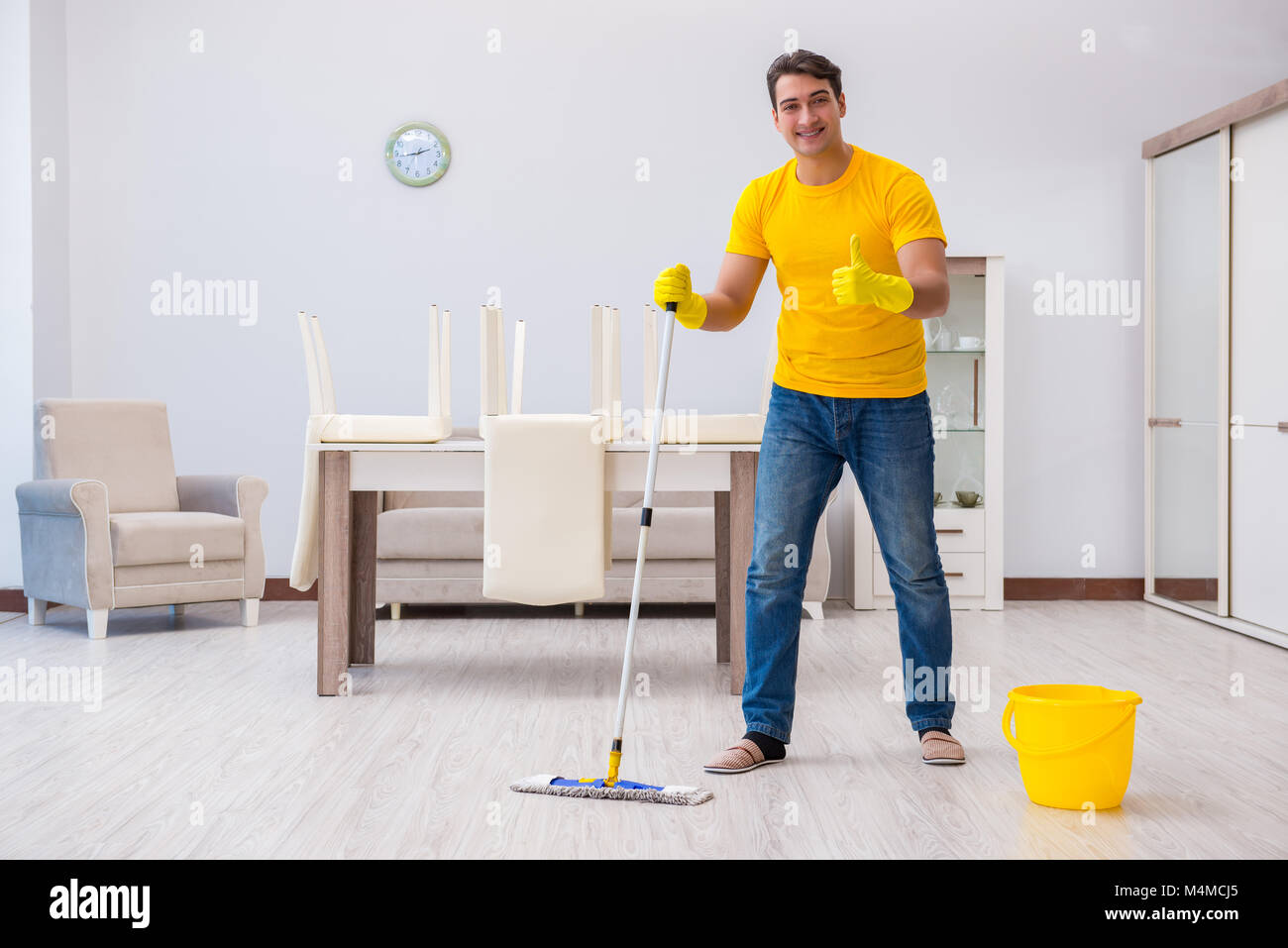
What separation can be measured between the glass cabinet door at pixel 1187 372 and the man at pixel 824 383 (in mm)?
2492

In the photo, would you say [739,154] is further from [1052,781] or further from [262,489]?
[1052,781]

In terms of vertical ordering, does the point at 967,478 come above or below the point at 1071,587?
above

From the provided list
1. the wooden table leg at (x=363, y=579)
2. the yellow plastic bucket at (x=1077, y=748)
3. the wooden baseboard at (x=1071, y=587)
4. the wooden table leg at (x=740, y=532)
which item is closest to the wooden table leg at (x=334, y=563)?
the wooden table leg at (x=363, y=579)

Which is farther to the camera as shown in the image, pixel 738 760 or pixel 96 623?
pixel 96 623

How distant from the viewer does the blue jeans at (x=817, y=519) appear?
95.6 inches

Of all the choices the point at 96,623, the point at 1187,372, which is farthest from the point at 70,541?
the point at 1187,372

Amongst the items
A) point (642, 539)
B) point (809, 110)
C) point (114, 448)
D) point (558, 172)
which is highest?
point (558, 172)

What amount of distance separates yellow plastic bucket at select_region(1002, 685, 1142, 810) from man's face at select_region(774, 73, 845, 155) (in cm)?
116

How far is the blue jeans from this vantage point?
2428 millimetres

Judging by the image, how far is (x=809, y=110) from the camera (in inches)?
92.1

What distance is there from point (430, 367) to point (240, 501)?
168 cm

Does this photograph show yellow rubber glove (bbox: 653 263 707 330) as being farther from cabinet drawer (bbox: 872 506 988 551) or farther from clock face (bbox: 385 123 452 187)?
clock face (bbox: 385 123 452 187)

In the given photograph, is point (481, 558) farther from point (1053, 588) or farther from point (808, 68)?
point (808, 68)

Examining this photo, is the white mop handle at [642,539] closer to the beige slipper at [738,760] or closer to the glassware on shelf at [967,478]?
the beige slipper at [738,760]
